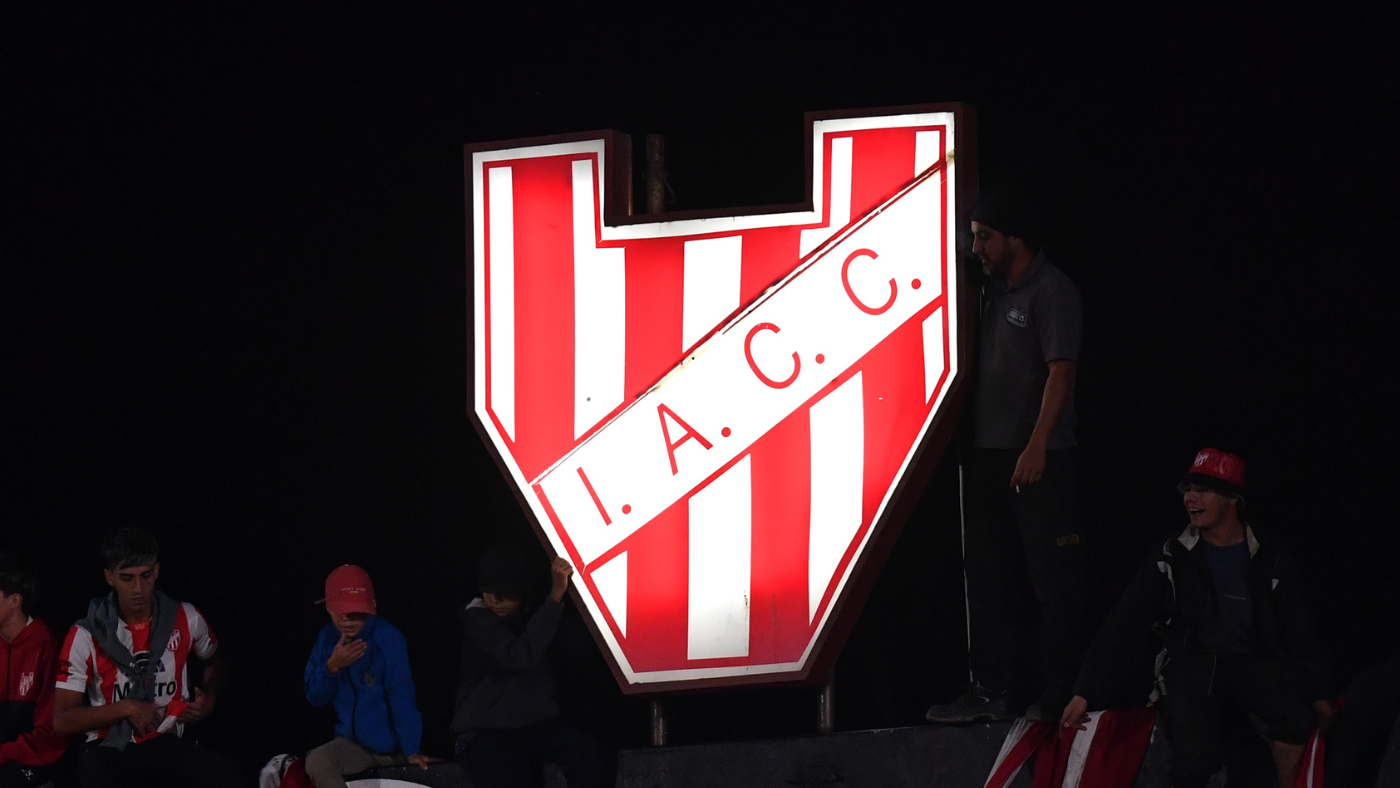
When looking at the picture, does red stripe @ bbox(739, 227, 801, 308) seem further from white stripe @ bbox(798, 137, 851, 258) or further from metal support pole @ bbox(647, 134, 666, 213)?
metal support pole @ bbox(647, 134, 666, 213)

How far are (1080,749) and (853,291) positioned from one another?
1386 millimetres

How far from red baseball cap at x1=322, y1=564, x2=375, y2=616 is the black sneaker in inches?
62.8

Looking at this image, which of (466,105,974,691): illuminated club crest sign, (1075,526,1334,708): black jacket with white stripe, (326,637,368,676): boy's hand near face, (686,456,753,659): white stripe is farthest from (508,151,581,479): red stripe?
(1075,526,1334,708): black jacket with white stripe

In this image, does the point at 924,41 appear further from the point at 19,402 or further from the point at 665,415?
the point at 19,402

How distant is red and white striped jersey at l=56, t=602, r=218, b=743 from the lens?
16.8ft

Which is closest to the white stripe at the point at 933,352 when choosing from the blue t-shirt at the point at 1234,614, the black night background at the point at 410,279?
the black night background at the point at 410,279

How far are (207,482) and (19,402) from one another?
68cm

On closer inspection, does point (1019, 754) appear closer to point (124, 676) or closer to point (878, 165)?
point (878, 165)

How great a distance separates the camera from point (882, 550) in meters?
5.05

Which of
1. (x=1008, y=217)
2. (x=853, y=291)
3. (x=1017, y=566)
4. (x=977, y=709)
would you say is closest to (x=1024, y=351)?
(x=1008, y=217)

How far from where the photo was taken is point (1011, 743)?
488cm

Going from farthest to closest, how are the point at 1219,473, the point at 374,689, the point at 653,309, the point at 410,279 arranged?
the point at 410,279 < the point at 653,309 < the point at 374,689 < the point at 1219,473

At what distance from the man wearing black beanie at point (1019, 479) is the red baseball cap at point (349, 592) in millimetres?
1600

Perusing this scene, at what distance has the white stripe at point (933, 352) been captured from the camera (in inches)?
197
